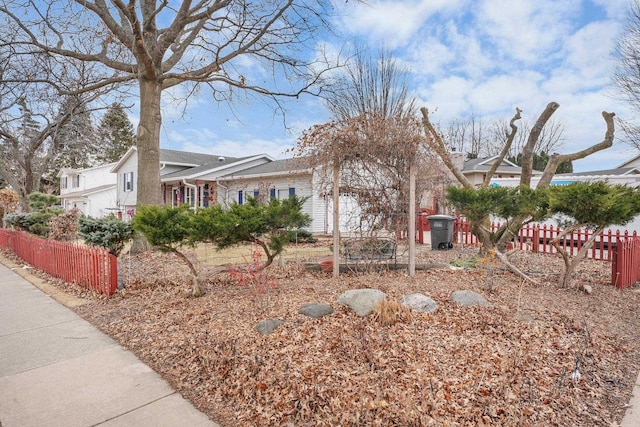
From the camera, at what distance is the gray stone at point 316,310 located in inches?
167

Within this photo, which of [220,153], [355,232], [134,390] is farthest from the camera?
[220,153]

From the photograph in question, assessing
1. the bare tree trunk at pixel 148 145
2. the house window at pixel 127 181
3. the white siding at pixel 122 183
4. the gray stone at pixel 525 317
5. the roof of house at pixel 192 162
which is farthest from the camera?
the house window at pixel 127 181

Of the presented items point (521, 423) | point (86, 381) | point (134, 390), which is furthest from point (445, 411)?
point (86, 381)

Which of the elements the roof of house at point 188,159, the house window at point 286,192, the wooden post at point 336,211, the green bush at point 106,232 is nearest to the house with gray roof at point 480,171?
the house window at point 286,192

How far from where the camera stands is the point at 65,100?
16938 mm

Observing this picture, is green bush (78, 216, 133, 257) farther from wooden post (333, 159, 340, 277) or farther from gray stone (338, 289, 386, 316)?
gray stone (338, 289, 386, 316)

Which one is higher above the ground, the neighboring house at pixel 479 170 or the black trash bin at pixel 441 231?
the neighboring house at pixel 479 170

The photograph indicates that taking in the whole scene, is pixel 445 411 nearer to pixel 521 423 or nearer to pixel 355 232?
pixel 521 423

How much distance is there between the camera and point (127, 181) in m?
26.2

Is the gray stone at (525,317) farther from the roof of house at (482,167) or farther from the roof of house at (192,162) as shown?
the roof of house at (482,167)

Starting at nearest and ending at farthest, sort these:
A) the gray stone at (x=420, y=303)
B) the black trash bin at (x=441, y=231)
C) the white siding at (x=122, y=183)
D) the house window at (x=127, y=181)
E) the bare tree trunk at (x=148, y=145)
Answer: the gray stone at (x=420, y=303) < the bare tree trunk at (x=148, y=145) < the black trash bin at (x=441, y=231) < the white siding at (x=122, y=183) < the house window at (x=127, y=181)

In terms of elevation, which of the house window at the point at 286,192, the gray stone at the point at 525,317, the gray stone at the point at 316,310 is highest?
the house window at the point at 286,192

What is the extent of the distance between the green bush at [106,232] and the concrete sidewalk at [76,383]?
2.59m

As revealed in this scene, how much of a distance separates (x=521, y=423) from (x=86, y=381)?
3.59 meters
